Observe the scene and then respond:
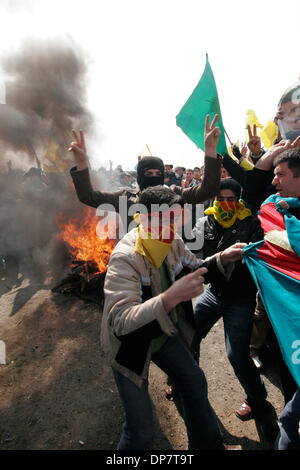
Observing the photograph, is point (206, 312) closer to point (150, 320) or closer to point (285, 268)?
point (285, 268)

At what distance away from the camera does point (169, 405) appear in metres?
3.02

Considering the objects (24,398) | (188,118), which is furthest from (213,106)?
(24,398)

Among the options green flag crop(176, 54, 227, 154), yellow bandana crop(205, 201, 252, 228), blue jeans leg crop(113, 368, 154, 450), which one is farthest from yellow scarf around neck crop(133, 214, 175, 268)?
green flag crop(176, 54, 227, 154)

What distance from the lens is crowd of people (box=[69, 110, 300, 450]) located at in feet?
5.63

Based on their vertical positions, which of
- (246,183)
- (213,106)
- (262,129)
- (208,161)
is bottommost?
(246,183)

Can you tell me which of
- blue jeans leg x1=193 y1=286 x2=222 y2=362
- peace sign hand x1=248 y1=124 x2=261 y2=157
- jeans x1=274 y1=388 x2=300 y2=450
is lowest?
jeans x1=274 y1=388 x2=300 y2=450

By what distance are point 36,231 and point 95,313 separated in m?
5.18

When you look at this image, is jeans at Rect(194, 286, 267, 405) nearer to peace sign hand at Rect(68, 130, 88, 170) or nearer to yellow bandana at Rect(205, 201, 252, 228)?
yellow bandana at Rect(205, 201, 252, 228)

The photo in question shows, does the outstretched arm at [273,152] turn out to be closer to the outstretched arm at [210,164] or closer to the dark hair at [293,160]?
the dark hair at [293,160]

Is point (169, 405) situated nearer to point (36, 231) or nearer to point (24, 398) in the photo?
point (24, 398)

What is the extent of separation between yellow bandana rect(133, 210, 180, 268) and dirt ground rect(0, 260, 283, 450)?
2.08 m

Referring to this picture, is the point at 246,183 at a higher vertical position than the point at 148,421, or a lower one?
higher

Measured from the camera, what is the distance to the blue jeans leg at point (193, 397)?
6.73ft

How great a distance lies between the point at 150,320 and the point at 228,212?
1797mm
